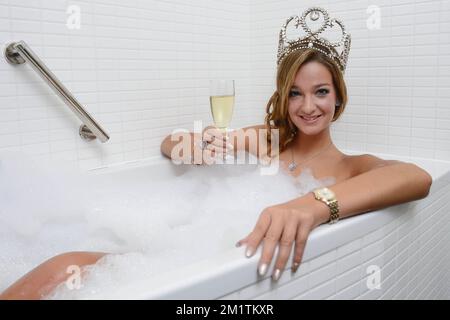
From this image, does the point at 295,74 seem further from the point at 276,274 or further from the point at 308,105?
the point at 276,274

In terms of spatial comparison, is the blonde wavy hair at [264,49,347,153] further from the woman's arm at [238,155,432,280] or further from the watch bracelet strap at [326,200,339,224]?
the watch bracelet strap at [326,200,339,224]

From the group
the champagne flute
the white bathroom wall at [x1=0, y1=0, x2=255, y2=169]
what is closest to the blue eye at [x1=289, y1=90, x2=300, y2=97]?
the champagne flute

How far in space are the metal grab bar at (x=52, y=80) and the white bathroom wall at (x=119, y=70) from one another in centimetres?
3

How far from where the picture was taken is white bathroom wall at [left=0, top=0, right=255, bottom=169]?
1.51 meters

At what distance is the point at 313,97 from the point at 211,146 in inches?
15.9

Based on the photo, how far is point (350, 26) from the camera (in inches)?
76.1

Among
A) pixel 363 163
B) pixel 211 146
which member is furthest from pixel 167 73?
pixel 363 163

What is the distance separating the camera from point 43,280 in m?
0.96

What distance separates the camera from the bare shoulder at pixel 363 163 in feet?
4.56

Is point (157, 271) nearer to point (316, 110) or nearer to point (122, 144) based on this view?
point (316, 110)

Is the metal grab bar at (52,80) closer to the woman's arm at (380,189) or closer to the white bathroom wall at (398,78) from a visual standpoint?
the woman's arm at (380,189)

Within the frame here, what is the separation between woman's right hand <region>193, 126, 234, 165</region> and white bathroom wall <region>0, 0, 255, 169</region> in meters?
0.23

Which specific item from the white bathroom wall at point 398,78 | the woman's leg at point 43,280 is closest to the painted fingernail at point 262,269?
the woman's leg at point 43,280
